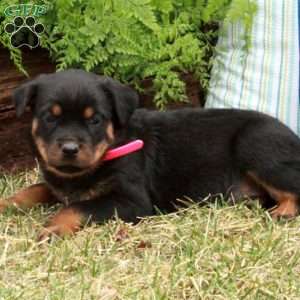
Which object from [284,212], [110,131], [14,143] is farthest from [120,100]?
[14,143]

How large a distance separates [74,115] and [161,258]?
3.12ft

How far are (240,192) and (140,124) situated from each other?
2.49 feet

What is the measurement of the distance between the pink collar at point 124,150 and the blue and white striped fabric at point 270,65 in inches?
50.2

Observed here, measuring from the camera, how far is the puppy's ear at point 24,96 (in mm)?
4348

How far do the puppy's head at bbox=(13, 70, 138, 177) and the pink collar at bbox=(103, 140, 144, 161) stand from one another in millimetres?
68

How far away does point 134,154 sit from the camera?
4652mm

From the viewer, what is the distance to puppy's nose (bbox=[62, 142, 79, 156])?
13.7 ft

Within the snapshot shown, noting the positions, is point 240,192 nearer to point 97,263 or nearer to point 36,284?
point 97,263

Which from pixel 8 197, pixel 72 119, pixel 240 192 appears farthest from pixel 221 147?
pixel 8 197

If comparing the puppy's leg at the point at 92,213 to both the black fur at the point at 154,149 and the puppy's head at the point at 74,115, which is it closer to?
the black fur at the point at 154,149

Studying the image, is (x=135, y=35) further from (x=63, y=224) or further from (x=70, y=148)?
(x=63, y=224)

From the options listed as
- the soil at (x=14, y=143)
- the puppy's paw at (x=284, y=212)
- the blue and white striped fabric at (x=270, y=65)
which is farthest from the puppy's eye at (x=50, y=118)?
the blue and white striped fabric at (x=270, y=65)

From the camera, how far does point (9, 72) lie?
18.2 feet

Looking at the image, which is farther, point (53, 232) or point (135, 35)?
point (135, 35)
